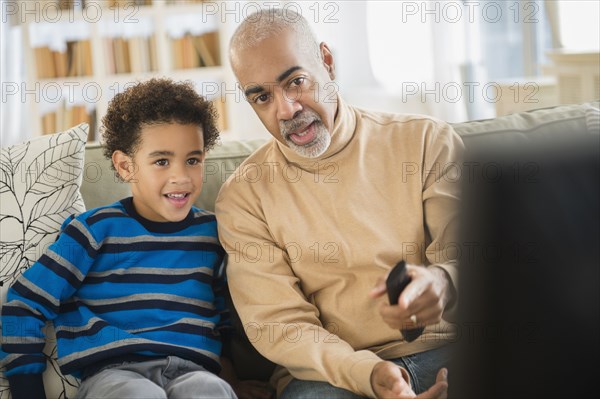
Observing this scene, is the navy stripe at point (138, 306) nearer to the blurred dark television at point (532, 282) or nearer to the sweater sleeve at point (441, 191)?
the sweater sleeve at point (441, 191)

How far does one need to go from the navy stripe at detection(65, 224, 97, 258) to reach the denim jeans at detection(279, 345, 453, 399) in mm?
513

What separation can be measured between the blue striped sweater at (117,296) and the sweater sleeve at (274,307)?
8cm

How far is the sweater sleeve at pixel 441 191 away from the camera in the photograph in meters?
1.63

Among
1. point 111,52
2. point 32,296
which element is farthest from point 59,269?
point 111,52

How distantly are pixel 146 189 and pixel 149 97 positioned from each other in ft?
0.73

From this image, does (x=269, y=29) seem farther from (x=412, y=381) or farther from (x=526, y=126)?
(x=412, y=381)

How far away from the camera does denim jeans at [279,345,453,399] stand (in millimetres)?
1500

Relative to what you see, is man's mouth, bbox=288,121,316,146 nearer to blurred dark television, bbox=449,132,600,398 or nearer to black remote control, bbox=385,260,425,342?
black remote control, bbox=385,260,425,342

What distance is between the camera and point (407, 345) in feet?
5.27

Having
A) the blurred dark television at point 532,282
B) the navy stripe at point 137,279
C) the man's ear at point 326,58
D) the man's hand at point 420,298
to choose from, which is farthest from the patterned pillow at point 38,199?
the blurred dark television at point 532,282

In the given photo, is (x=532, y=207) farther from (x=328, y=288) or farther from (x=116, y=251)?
(x=116, y=251)

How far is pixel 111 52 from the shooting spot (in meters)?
5.15

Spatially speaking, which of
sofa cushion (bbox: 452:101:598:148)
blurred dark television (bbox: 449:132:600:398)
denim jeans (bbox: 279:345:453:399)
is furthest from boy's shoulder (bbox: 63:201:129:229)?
blurred dark television (bbox: 449:132:600:398)

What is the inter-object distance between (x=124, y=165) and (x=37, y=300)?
0.38m
